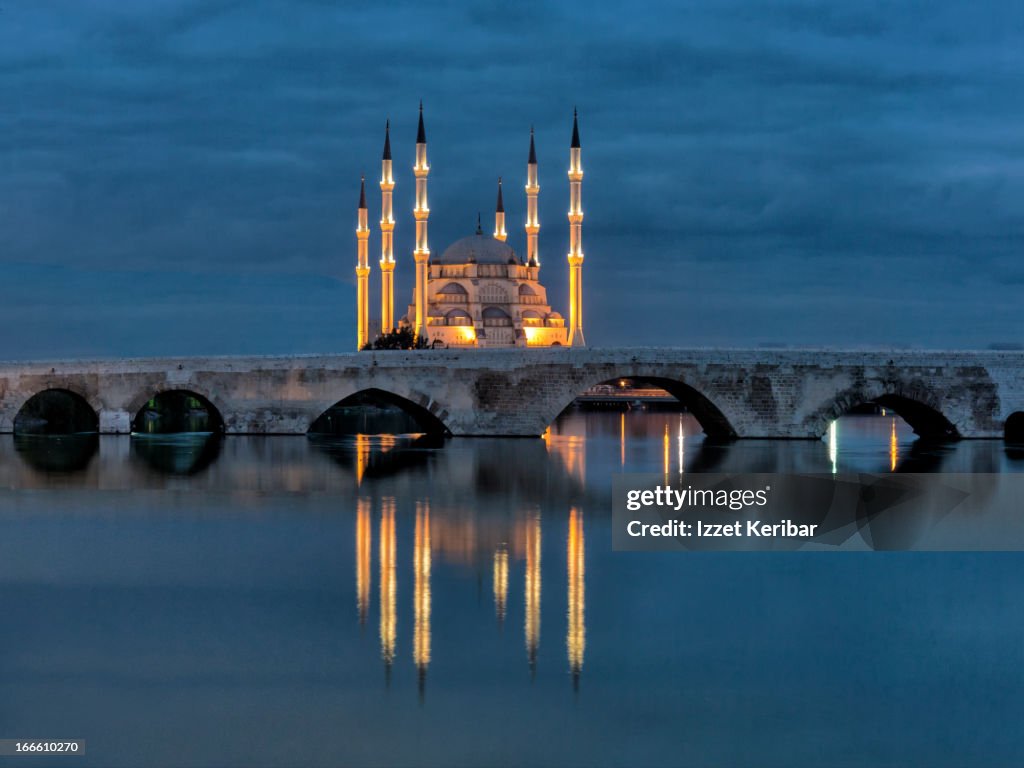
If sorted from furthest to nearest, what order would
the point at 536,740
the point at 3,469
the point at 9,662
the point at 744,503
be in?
the point at 3,469, the point at 744,503, the point at 9,662, the point at 536,740

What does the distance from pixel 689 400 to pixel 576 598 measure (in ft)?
77.5

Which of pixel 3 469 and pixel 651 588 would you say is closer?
pixel 651 588

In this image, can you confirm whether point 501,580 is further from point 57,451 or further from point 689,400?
point 689,400

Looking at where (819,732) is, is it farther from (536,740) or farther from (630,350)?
(630,350)

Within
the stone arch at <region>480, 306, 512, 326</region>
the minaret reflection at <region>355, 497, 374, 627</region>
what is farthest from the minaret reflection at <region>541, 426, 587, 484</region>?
the stone arch at <region>480, 306, 512, 326</region>

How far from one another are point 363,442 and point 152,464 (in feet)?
31.7

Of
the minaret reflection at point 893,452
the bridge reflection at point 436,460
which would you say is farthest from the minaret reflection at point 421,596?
the minaret reflection at point 893,452

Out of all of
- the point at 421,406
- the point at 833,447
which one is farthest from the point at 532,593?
the point at 833,447

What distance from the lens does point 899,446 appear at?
3825 cm

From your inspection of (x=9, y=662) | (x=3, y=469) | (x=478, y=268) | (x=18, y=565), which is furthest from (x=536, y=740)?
(x=478, y=268)

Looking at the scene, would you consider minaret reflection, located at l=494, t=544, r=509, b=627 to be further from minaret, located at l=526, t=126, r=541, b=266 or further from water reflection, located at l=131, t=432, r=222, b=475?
minaret, located at l=526, t=126, r=541, b=266

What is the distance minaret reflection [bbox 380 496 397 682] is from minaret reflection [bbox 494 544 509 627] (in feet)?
3.29

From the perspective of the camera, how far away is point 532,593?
14812 mm

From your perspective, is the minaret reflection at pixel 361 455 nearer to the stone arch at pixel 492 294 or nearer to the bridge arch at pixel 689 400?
the bridge arch at pixel 689 400
